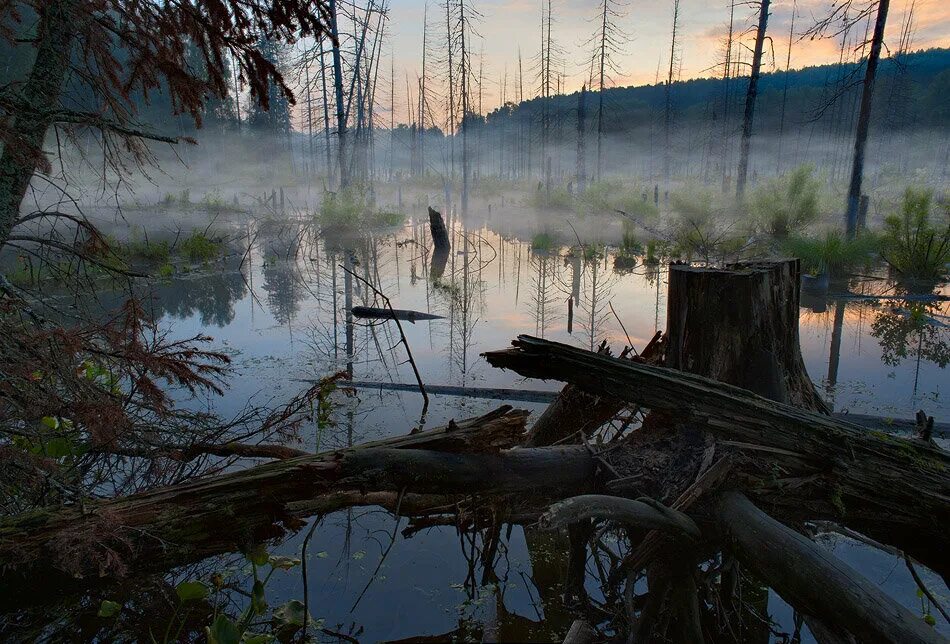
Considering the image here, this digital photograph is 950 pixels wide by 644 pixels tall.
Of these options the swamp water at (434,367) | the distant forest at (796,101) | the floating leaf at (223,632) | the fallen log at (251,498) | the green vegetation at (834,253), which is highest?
the distant forest at (796,101)

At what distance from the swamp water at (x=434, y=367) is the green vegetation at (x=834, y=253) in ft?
1.88

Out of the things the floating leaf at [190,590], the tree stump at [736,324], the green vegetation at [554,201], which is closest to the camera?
the floating leaf at [190,590]

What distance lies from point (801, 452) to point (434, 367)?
4.79 metres

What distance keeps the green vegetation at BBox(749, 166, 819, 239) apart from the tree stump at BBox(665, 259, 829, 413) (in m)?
15.5

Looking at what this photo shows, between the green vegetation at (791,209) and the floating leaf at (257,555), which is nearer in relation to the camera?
the floating leaf at (257,555)

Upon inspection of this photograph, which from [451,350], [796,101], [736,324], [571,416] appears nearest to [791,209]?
[451,350]

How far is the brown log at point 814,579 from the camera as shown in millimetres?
1562

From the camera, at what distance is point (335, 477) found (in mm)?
2172

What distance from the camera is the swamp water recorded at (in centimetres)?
284

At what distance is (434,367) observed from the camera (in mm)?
6641

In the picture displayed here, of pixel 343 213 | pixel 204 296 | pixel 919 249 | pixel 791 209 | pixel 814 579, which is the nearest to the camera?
pixel 814 579

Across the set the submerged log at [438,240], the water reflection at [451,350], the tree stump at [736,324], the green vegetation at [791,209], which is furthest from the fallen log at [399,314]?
the green vegetation at [791,209]

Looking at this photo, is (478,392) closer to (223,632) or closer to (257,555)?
(257,555)

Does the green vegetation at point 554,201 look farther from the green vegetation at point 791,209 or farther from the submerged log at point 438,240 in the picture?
the submerged log at point 438,240
